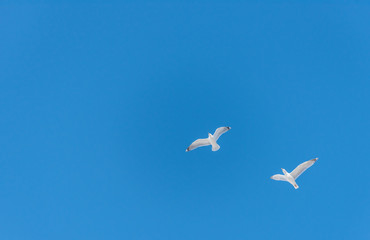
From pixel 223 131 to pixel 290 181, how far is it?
18.7 feet

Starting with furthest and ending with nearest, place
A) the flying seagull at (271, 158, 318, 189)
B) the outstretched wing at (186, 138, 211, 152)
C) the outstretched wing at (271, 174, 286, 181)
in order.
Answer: the outstretched wing at (271, 174, 286, 181) < the outstretched wing at (186, 138, 211, 152) < the flying seagull at (271, 158, 318, 189)

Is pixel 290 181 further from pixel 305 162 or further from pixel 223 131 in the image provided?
pixel 223 131

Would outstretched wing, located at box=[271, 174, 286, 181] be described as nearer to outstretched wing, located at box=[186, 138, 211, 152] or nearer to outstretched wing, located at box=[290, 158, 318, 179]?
outstretched wing, located at box=[290, 158, 318, 179]

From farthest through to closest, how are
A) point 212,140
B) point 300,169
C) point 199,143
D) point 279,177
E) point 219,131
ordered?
point 279,177, point 199,143, point 300,169, point 212,140, point 219,131

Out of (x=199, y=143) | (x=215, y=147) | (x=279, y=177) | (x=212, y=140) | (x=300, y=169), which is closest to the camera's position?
(x=212, y=140)

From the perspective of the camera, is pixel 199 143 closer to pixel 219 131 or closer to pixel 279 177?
pixel 219 131

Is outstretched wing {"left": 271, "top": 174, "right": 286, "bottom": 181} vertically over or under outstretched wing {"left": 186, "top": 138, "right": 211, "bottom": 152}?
under

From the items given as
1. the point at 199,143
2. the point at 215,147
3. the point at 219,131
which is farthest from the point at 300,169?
the point at 199,143

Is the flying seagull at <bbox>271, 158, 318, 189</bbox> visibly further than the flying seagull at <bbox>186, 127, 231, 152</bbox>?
Yes

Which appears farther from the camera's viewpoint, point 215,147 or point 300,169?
point 300,169

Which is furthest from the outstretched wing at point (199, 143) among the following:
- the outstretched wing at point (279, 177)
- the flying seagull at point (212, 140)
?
the outstretched wing at point (279, 177)

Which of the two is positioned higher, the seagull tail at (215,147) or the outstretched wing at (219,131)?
the outstretched wing at (219,131)

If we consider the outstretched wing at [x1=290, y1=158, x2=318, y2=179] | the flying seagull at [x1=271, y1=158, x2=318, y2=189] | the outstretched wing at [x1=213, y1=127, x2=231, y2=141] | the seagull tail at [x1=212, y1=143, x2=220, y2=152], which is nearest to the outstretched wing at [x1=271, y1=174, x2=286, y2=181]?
the flying seagull at [x1=271, y1=158, x2=318, y2=189]

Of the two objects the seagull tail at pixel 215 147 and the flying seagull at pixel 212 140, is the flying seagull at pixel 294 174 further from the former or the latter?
the flying seagull at pixel 212 140
